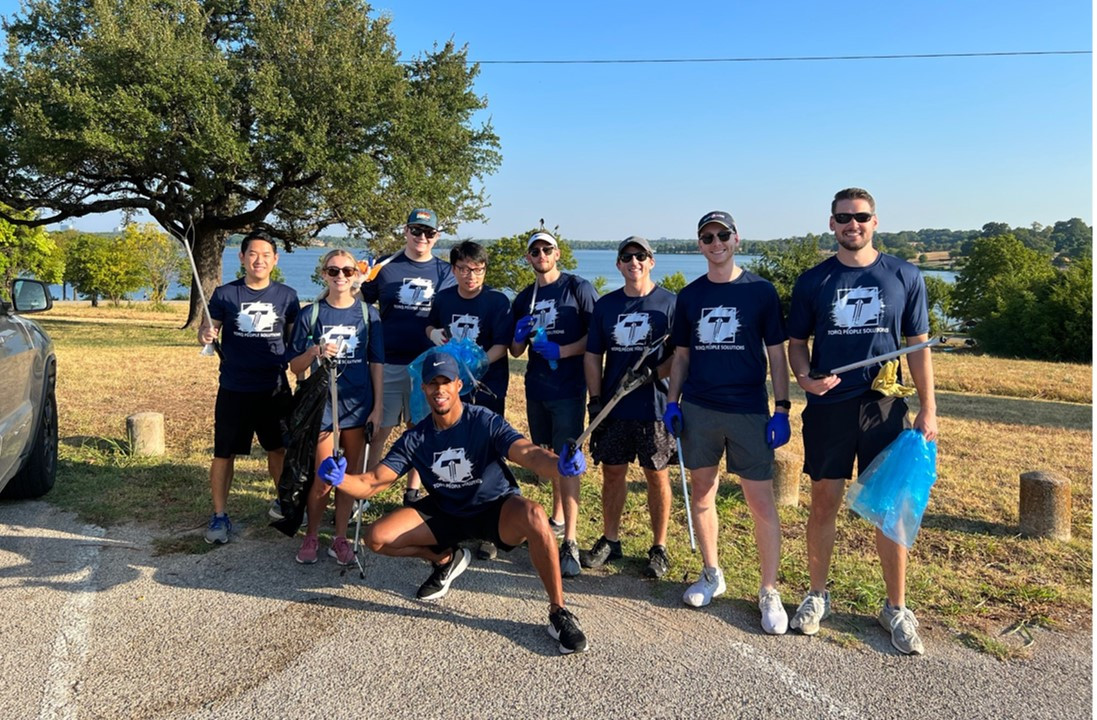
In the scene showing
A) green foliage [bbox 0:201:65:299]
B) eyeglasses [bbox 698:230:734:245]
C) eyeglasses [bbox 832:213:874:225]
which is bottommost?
eyeglasses [bbox 698:230:734:245]

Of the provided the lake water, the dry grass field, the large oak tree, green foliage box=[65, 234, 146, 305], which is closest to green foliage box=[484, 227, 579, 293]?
the lake water

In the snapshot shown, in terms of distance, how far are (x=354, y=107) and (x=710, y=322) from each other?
17776mm

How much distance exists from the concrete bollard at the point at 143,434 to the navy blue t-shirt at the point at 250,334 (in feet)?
8.85

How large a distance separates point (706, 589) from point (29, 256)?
4239 cm

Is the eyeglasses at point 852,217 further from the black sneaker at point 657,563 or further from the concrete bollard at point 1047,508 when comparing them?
the concrete bollard at point 1047,508

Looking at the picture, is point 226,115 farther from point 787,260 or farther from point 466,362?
point 787,260

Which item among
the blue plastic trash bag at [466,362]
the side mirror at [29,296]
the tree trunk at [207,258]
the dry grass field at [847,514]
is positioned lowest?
the dry grass field at [847,514]

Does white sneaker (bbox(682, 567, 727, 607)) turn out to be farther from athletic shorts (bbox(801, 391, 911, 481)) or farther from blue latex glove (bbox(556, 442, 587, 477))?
blue latex glove (bbox(556, 442, 587, 477))

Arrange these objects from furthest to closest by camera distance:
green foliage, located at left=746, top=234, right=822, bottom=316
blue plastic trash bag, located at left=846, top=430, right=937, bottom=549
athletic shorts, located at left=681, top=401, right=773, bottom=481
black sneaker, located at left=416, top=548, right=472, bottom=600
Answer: green foliage, located at left=746, top=234, right=822, bottom=316, black sneaker, located at left=416, top=548, right=472, bottom=600, athletic shorts, located at left=681, top=401, right=773, bottom=481, blue plastic trash bag, located at left=846, top=430, right=937, bottom=549

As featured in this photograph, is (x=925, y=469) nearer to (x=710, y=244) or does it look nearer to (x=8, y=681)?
(x=710, y=244)

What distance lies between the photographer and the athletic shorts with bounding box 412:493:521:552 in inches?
158

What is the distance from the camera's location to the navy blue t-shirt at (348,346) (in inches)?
182

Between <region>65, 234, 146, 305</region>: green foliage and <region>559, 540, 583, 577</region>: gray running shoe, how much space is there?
5216 centimetres

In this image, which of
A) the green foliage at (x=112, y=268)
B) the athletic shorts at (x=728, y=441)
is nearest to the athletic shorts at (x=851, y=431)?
the athletic shorts at (x=728, y=441)
